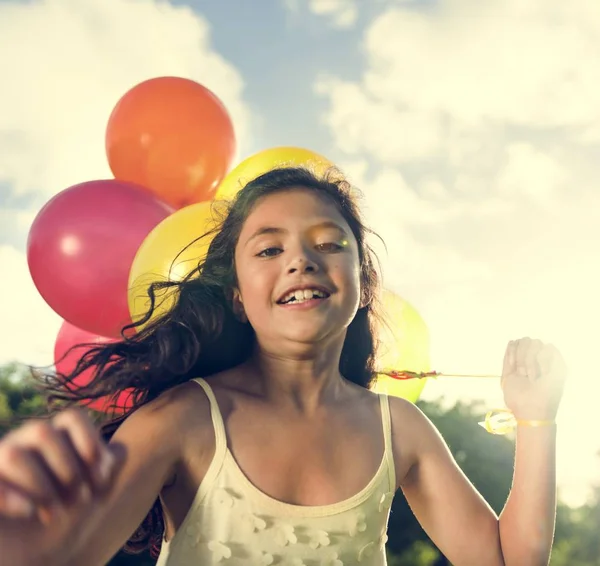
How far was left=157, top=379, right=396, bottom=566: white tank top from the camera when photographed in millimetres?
1405

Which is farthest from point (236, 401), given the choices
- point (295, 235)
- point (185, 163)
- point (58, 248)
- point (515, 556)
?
point (185, 163)

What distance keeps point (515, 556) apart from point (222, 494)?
0.69m

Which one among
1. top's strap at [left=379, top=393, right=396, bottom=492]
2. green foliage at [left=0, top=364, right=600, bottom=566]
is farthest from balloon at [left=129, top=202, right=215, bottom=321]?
green foliage at [left=0, top=364, right=600, bottom=566]

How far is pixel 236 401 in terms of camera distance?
1541 millimetres

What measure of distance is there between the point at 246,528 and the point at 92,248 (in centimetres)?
150

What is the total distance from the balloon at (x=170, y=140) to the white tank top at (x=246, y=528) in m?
1.80

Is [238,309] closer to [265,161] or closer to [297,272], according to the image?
[297,272]

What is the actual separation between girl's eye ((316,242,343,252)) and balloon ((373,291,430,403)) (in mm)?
547

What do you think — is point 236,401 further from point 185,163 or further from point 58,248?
point 185,163

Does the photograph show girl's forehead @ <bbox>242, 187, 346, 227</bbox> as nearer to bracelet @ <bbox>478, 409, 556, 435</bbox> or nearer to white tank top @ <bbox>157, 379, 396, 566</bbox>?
white tank top @ <bbox>157, 379, 396, 566</bbox>

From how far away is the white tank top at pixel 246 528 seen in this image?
1405mm

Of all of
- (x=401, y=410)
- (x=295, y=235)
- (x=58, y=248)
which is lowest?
(x=401, y=410)

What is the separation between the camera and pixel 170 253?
223 centimetres

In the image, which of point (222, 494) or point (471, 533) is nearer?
point (222, 494)
